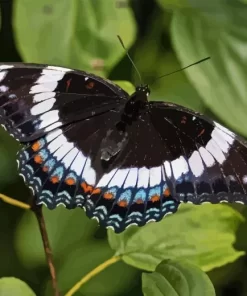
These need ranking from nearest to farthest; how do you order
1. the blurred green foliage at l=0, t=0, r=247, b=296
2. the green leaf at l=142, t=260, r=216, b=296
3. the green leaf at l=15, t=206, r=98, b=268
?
the green leaf at l=142, t=260, r=216, b=296, the blurred green foliage at l=0, t=0, r=247, b=296, the green leaf at l=15, t=206, r=98, b=268

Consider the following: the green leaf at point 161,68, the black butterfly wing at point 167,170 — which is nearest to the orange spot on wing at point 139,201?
Result: the black butterfly wing at point 167,170

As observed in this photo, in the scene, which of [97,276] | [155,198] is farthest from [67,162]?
[97,276]

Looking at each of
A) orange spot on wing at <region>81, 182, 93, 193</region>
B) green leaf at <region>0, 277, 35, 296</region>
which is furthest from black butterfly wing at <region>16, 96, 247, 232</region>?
green leaf at <region>0, 277, 35, 296</region>

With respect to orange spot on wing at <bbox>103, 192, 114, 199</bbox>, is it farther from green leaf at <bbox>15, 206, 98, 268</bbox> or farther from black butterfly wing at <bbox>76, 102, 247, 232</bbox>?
green leaf at <bbox>15, 206, 98, 268</bbox>

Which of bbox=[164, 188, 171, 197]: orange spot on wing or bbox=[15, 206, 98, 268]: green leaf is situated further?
bbox=[15, 206, 98, 268]: green leaf

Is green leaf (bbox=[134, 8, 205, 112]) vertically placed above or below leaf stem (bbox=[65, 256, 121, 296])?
above

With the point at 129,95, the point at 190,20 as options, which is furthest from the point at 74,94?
the point at 190,20

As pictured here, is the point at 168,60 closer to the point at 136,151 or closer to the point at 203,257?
the point at 136,151

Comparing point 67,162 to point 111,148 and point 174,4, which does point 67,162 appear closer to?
point 111,148
